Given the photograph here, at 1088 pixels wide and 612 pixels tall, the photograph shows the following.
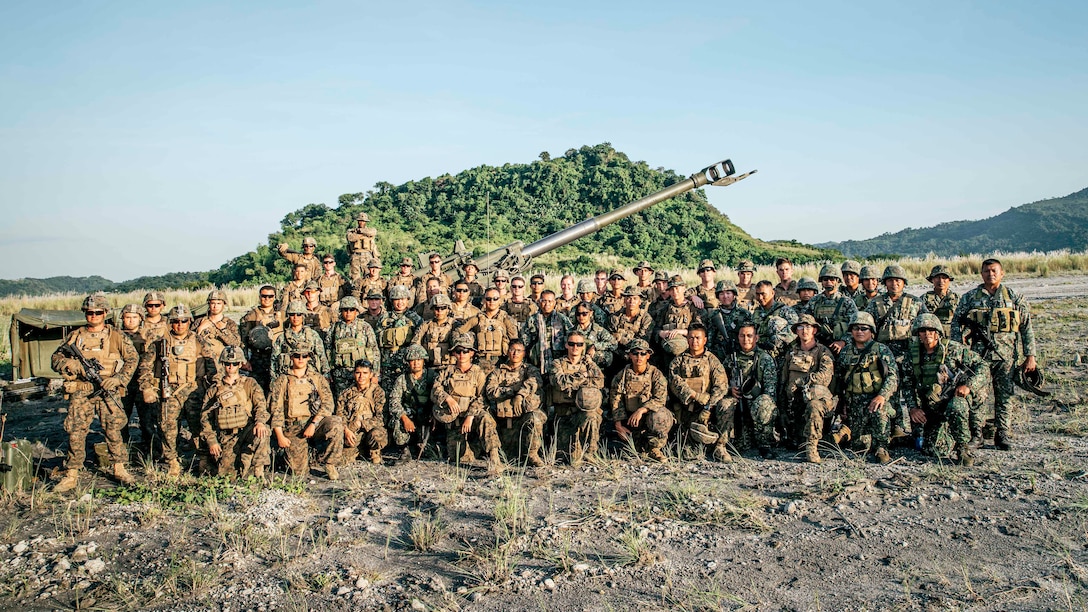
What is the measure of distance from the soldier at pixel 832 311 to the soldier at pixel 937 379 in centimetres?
73

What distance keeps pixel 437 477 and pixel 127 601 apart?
8.89 ft

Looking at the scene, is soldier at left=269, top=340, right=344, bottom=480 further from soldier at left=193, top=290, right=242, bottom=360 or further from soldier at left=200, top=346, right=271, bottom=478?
soldier at left=193, top=290, right=242, bottom=360

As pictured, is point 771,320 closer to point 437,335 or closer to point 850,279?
point 850,279

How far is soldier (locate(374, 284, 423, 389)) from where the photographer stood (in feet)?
26.5

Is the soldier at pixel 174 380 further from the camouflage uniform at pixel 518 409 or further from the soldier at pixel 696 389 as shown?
the soldier at pixel 696 389

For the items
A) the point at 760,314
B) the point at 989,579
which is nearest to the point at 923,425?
the point at 760,314

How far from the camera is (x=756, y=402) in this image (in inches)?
279

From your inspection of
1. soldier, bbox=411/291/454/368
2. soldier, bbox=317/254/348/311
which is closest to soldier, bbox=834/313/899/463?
soldier, bbox=411/291/454/368

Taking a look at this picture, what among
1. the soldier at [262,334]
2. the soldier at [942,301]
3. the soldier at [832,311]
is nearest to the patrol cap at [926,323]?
the soldier at [832,311]

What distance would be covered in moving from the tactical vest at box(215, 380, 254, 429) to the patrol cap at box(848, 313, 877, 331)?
5.59 metres

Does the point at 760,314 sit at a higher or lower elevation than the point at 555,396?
higher

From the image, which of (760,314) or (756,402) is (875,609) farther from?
(760,314)

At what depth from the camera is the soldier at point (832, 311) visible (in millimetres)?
7719

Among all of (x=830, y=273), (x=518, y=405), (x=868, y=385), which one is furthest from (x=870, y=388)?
(x=518, y=405)
